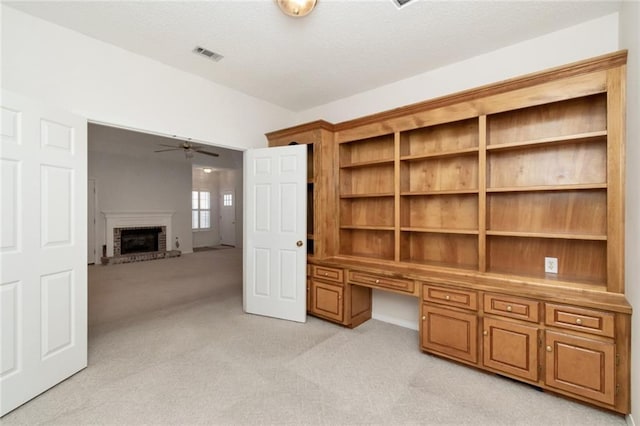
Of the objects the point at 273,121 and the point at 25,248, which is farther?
the point at 273,121

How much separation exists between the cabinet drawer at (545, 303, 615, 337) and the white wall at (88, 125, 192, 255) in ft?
23.5

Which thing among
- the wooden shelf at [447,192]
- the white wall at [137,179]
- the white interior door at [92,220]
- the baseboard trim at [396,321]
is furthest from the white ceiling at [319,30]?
the white interior door at [92,220]

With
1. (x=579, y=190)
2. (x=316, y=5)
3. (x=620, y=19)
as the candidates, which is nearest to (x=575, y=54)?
(x=620, y=19)

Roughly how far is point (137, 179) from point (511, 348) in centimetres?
862

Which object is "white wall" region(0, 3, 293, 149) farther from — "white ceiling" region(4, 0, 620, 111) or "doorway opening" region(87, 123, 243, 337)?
"doorway opening" region(87, 123, 243, 337)

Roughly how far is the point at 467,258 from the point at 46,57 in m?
4.14

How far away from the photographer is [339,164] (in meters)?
3.61

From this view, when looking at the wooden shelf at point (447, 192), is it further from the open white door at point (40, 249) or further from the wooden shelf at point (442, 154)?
the open white door at point (40, 249)

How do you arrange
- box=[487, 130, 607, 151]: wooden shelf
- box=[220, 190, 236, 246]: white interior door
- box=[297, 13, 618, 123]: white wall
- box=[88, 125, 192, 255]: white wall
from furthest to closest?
1. box=[220, 190, 236, 246]: white interior door
2. box=[88, 125, 192, 255]: white wall
3. box=[297, 13, 618, 123]: white wall
4. box=[487, 130, 607, 151]: wooden shelf

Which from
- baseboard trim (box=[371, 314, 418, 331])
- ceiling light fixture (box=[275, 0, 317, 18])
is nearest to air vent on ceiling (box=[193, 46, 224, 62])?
ceiling light fixture (box=[275, 0, 317, 18])

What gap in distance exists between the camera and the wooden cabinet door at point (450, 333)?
95.3 inches

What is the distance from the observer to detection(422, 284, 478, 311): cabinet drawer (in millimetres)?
2424

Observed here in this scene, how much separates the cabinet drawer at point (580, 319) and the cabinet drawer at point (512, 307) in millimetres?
76

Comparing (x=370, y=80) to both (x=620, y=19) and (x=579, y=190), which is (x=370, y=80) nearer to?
(x=620, y=19)
